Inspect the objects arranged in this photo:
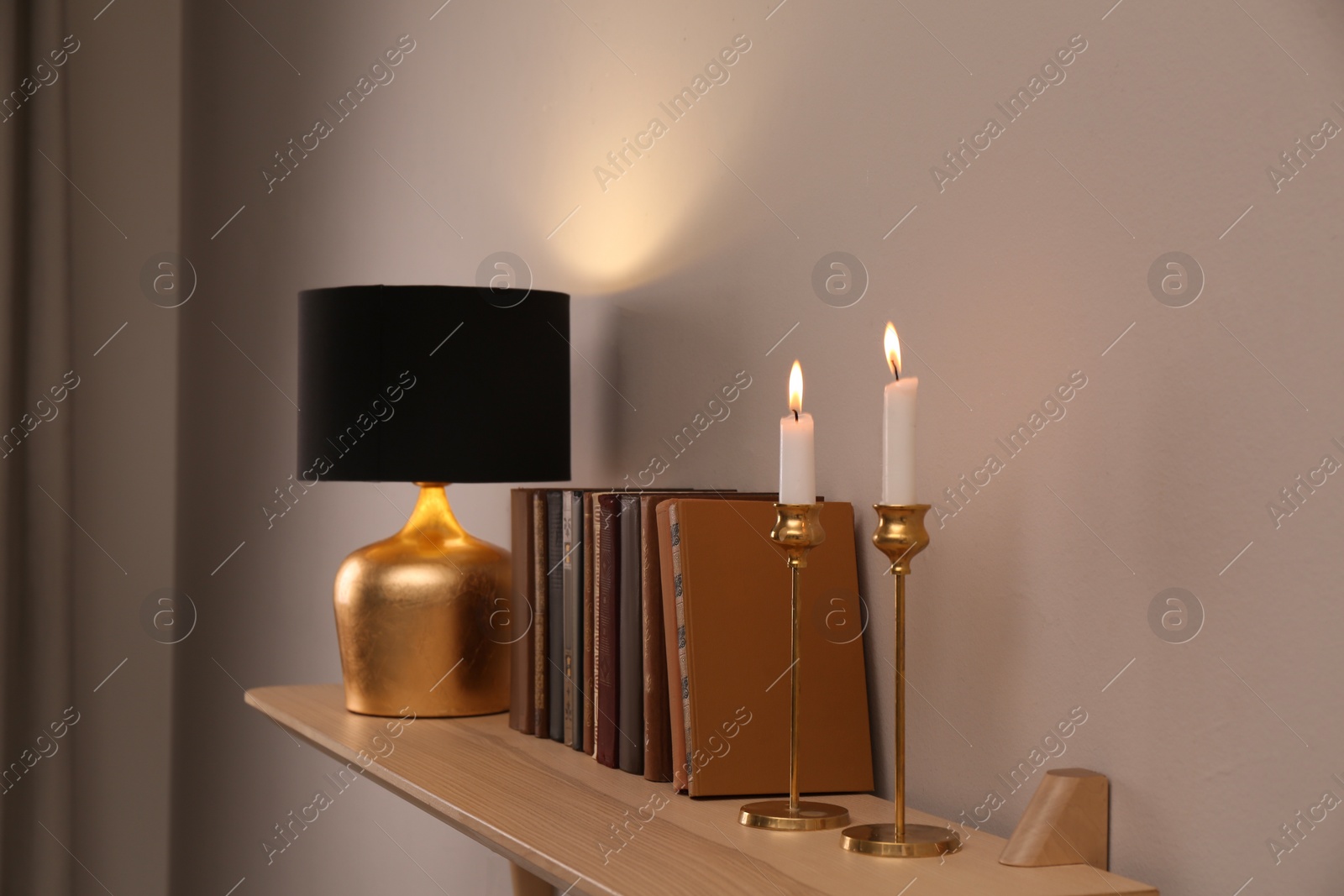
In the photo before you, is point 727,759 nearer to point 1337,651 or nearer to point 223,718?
point 1337,651

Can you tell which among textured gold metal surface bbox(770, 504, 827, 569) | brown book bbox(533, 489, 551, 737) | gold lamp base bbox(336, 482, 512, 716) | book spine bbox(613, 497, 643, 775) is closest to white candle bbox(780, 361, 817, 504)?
textured gold metal surface bbox(770, 504, 827, 569)

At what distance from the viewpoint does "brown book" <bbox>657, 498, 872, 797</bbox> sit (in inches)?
34.8

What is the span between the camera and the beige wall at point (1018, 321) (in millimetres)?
660

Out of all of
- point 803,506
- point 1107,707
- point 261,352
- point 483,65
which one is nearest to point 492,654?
point 803,506

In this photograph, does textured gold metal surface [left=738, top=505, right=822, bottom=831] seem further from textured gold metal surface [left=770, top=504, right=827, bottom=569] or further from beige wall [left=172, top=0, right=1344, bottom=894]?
beige wall [left=172, top=0, right=1344, bottom=894]

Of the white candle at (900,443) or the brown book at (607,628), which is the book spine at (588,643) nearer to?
the brown book at (607,628)

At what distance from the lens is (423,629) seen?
128cm

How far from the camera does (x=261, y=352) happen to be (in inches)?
90.2

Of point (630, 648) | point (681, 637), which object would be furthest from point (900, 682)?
point (630, 648)

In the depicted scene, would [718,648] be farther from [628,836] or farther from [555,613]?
[555,613]

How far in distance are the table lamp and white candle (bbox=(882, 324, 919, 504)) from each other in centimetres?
57

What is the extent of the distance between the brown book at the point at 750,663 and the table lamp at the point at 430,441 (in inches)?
14.0

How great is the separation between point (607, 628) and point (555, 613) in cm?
15

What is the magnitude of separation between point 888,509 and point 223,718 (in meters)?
1.99
